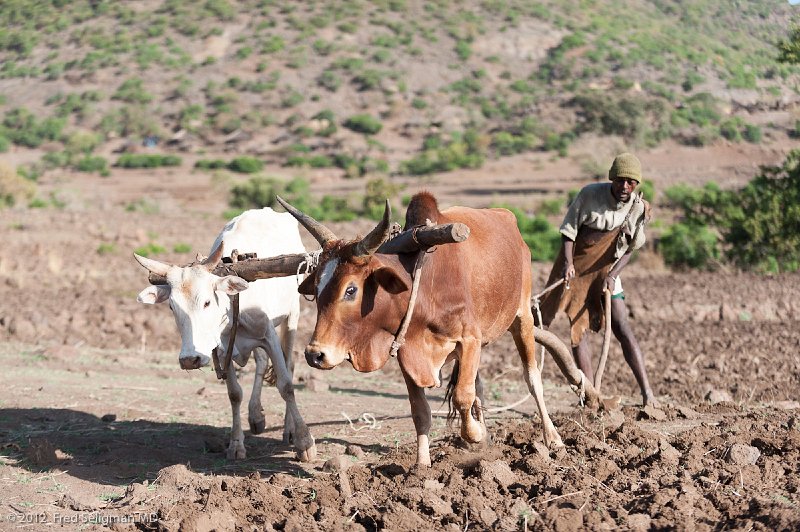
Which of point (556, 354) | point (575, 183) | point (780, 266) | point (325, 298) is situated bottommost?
point (575, 183)

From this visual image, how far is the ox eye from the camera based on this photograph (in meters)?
5.26

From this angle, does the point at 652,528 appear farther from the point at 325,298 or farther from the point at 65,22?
the point at 65,22

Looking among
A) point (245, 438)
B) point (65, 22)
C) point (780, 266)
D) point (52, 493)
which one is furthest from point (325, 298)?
point (65, 22)

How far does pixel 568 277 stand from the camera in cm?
750

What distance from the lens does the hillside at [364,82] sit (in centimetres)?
4622

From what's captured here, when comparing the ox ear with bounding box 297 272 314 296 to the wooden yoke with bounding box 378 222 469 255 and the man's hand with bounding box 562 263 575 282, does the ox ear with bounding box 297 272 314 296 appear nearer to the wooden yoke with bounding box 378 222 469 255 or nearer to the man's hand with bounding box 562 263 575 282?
the wooden yoke with bounding box 378 222 469 255

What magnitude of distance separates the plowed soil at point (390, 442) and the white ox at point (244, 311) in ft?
0.99

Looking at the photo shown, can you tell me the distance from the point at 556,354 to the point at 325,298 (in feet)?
7.73

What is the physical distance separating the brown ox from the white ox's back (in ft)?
4.87

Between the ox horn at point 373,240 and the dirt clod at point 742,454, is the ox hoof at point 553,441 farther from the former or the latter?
the ox horn at point 373,240

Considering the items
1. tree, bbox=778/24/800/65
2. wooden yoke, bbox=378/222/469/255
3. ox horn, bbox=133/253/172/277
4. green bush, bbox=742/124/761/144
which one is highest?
wooden yoke, bbox=378/222/469/255

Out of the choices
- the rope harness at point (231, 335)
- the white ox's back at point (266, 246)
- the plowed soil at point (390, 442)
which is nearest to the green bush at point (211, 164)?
the plowed soil at point (390, 442)

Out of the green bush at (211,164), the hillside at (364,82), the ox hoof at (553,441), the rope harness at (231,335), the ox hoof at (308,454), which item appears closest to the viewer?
the ox hoof at (553,441)

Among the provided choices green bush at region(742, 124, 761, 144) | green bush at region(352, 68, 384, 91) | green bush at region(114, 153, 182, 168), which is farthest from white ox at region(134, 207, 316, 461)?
green bush at region(352, 68, 384, 91)
